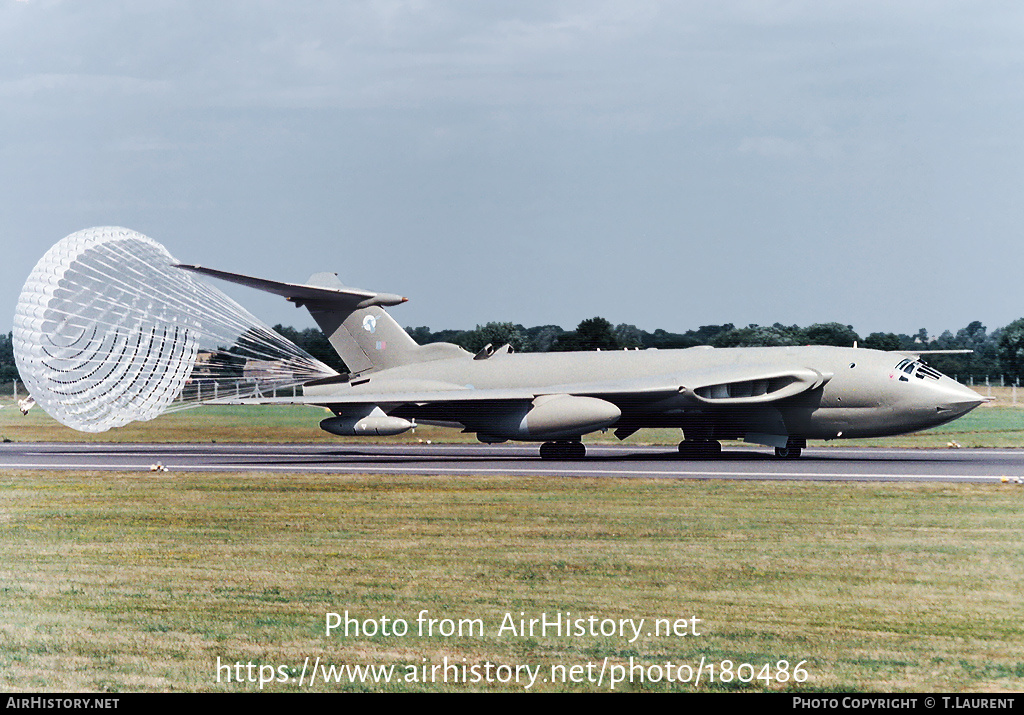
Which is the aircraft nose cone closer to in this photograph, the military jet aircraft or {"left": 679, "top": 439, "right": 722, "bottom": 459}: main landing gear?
the military jet aircraft

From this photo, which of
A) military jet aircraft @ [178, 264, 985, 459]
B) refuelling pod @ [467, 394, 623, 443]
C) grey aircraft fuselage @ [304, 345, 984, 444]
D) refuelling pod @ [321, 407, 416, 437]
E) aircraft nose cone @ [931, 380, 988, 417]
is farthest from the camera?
refuelling pod @ [321, 407, 416, 437]

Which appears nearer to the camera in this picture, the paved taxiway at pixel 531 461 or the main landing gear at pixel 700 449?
the paved taxiway at pixel 531 461

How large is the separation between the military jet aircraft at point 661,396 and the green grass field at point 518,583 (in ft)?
27.2

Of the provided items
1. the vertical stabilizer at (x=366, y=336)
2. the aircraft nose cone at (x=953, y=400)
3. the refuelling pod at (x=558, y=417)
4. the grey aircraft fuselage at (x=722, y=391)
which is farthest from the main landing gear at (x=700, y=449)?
the vertical stabilizer at (x=366, y=336)

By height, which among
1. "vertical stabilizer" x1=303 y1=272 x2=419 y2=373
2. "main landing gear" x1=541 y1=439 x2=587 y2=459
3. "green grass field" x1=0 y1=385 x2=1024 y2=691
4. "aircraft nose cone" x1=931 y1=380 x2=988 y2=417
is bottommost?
"green grass field" x1=0 y1=385 x2=1024 y2=691

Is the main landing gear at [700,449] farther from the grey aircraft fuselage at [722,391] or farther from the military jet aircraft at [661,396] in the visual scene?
the grey aircraft fuselage at [722,391]

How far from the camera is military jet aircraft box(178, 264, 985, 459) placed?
27203 mm

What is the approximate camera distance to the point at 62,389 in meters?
27.1

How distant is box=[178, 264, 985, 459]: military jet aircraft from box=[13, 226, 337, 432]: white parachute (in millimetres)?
1307

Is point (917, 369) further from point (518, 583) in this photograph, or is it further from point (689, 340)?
point (689, 340)

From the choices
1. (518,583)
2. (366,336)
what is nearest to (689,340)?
(366,336)

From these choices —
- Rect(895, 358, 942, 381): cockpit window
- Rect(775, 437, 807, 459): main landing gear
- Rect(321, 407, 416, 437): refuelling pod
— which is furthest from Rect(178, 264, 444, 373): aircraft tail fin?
Rect(895, 358, 942, 381): cockpit window

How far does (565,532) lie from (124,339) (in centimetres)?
1741

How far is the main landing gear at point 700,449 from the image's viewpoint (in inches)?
1161
